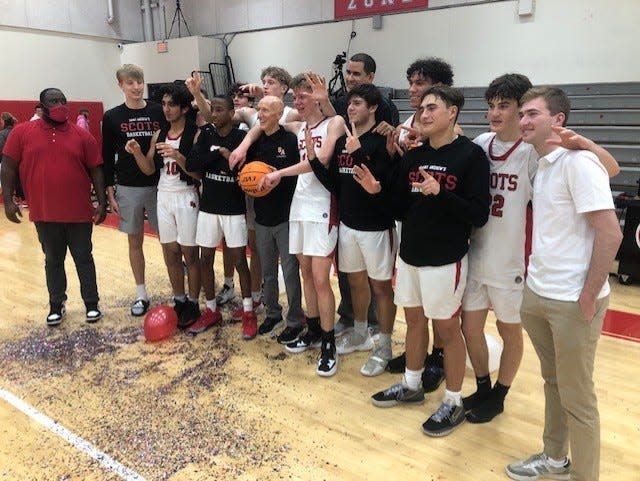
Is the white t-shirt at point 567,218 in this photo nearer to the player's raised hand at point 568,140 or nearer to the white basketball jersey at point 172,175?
the player's raised hand at point 568,140

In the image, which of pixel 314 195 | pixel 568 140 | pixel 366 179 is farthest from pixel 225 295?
pixel 568 140

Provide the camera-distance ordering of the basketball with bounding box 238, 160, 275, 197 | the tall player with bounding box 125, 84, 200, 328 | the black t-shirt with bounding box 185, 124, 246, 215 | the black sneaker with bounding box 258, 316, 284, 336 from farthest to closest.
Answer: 1. the black sneaker with bounding box 258, 316, 284, 336
2. the tall player with bounding box 125, 84, 200, 328
3. the black t-shirt with bounding box 185, 124, 246, 215
4. the basketball with bounding box 238, 160, 275, 197

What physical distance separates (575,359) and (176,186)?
297cm

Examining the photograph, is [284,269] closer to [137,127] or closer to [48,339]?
[137,127]

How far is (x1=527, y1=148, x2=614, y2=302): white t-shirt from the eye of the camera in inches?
72.4

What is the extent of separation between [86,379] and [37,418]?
45 cm

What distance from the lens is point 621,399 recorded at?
302 cm

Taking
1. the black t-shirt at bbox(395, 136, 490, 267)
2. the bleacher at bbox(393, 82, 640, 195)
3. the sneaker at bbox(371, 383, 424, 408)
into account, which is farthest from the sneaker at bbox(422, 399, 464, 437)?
the bleacher at bbox(393, 82, 640, 195)

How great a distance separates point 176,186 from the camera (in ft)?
12.6

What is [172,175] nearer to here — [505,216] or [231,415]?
[231,415]

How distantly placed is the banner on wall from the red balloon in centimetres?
818

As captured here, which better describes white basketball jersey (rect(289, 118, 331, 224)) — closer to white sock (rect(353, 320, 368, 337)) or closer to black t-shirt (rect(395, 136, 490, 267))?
black t-shirt (rect(395, 136, 490, 267))

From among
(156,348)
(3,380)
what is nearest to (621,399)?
(156,348)

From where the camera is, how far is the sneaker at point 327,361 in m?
3.29
